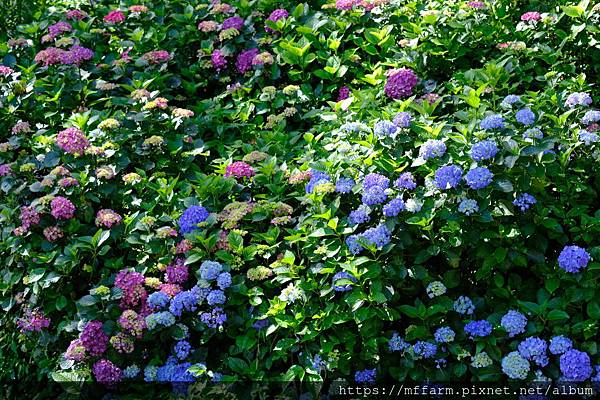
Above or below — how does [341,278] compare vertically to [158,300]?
above

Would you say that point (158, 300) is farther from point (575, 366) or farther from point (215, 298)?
point (575, 366)

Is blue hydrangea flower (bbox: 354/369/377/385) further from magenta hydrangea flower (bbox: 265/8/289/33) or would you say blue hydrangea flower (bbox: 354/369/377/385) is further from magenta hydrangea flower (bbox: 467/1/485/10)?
magenta hydrangea flower (bbox: 265/8/289/33)

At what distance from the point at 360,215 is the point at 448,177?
1.25ft

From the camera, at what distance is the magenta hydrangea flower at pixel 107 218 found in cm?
347

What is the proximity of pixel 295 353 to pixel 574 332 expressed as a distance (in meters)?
1.08

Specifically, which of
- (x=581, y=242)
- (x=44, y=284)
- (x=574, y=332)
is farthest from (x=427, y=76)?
(x=44, y=284)

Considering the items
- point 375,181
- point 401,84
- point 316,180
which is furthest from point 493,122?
point 401,84

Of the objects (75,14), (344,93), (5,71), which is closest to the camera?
(344,93)

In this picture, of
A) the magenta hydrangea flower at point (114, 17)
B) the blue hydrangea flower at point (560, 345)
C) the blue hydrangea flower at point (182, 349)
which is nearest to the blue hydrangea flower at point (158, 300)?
the blue hydrangea flower at point (182, 349)

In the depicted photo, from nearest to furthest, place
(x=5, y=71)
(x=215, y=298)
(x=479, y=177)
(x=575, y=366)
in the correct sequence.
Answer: (x=575, y=366) < (x=479, y=177) < (x=215, y=298) < (x=5, y=71)

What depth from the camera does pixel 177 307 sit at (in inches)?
125

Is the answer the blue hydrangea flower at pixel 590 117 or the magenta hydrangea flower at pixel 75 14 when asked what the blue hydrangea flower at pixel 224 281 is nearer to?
the blue hydrangea flower at pixel 590 117

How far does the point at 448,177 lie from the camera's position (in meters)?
3.03

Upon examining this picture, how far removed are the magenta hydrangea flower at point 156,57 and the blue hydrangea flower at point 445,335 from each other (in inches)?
93.4
